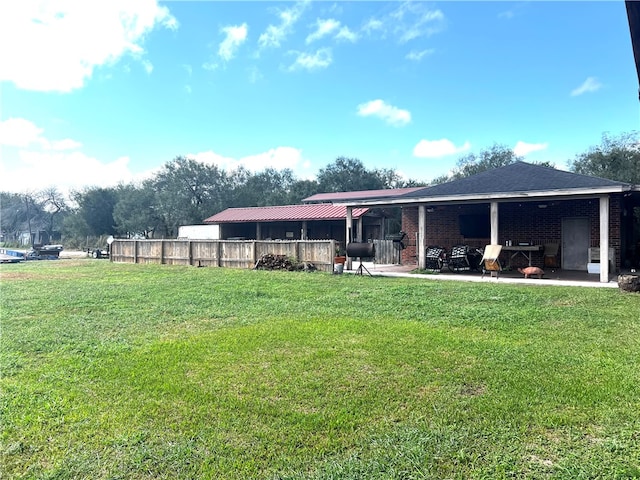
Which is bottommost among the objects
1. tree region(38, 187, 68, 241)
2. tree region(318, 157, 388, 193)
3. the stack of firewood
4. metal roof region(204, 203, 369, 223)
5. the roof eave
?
the stack of firewood

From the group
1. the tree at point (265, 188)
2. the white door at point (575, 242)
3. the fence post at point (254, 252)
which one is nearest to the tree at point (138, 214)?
the tree at point (265, 188)

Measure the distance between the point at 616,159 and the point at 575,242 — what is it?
1941 centimetres

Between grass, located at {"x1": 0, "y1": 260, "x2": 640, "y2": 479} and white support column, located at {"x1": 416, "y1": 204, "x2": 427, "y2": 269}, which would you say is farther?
white support column, located at {"x1": 416, "y1": 204, "x2": 427, "y2": 269}

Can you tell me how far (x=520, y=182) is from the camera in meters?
12.6

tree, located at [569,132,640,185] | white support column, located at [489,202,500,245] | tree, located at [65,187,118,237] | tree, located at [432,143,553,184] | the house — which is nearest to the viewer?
the house

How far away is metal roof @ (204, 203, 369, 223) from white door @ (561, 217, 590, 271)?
9.55 meters

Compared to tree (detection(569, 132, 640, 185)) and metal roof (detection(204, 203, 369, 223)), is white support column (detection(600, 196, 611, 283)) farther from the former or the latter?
tree (detection(569, 132, 640, 185))

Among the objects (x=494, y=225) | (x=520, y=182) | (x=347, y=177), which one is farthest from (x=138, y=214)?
(x=520, y=182)

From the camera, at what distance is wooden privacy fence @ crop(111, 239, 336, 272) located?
14.4 m

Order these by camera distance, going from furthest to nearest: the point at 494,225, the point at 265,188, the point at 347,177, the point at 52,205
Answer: the point at 52,205 → the point at 265,188 → the point at 347,177 → the point at 494,225

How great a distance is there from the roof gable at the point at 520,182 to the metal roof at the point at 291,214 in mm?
7621

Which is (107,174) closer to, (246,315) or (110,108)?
(110,108)

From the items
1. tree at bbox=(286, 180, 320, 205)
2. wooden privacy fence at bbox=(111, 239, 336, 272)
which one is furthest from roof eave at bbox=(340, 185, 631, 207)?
tree at bbox=(286, 180, 320, 205)

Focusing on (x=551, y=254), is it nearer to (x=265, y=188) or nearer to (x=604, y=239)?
(x=604, y=239)
